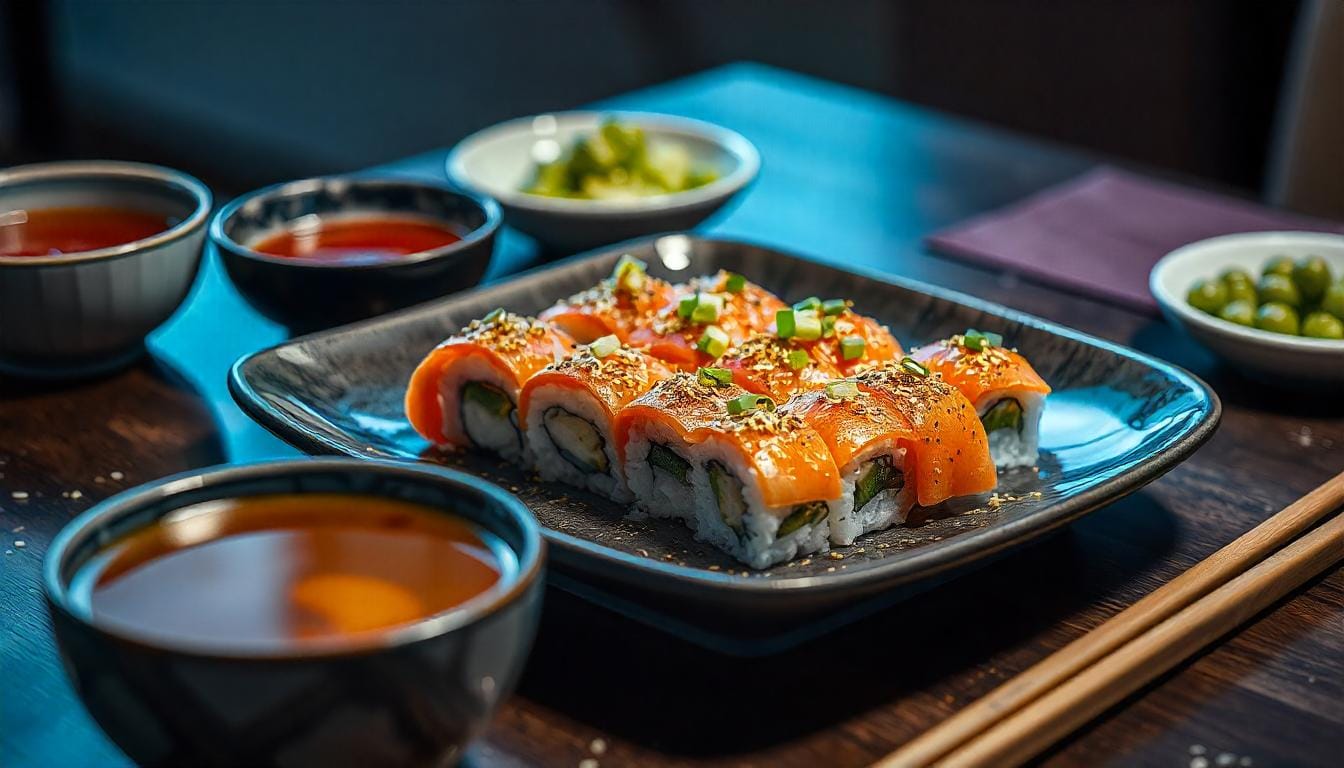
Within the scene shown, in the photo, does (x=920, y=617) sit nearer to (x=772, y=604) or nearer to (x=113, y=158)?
(x=772, y=604)

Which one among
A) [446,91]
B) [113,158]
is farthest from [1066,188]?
[113,158]

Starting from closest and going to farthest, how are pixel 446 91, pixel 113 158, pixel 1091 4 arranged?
pixel 1091 4 → pixel 446 91 → pixel 113 158

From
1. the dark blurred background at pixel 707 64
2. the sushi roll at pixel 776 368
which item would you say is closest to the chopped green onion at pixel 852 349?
the sushi roll at pixel 776 368

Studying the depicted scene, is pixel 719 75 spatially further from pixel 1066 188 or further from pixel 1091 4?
pixel 1091 4

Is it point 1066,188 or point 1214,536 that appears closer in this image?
point 1214,536

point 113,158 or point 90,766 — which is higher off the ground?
point 90,766

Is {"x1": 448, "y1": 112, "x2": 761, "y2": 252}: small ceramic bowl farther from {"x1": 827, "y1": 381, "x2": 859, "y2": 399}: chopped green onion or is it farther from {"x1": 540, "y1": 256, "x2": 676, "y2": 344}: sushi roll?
{"x1": 827, "y1": 381, "x2": 859, "y2": 399}: chopped green onion

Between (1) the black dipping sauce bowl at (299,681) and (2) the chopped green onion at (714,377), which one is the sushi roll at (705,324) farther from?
(1) the black dipping sauce bowl at (299,681)

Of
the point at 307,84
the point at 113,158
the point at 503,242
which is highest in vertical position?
the point at 503,242

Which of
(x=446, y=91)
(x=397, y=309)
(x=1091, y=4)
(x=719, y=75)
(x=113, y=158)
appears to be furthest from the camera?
(x=113, y=158)
